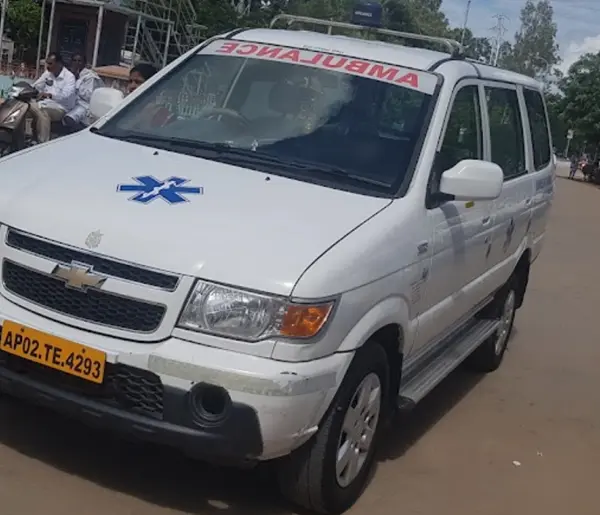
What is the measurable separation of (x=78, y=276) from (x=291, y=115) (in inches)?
63.6

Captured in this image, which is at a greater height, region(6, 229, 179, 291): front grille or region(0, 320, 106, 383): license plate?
region(6, 229, 179, 291): front grille

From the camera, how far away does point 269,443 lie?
3867 mm

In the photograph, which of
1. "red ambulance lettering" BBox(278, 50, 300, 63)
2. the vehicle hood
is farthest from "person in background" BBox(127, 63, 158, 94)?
the vehicle hood

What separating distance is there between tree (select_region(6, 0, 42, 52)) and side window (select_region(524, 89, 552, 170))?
36052mm

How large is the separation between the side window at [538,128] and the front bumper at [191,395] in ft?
12.8

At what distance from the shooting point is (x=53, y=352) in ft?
13.1

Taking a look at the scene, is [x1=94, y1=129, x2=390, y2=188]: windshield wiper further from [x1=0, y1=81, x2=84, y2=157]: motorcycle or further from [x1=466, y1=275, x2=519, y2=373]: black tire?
[x1=0, y1=81, x2=84, y2=157]: motorcycle

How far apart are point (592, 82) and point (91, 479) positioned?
56.8m

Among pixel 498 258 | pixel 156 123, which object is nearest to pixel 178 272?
pixel 156 123

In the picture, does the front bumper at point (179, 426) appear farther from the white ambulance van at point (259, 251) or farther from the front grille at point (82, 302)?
the front grille at point (82, 302)

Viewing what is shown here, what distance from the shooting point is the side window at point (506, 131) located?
249 inches

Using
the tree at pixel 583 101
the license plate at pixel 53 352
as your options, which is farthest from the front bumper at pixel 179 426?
the tree at pixel 583 101

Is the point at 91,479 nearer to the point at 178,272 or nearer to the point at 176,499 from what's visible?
the point at 176,499

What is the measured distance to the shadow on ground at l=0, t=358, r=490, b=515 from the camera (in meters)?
4.41
